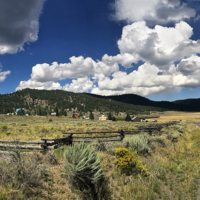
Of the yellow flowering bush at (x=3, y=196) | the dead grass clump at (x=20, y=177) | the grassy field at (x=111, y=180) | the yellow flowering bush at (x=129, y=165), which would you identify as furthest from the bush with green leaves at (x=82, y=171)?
the yellow flowering bush at (x=3, y=196)

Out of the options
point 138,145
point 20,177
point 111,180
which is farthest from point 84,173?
point 138,145

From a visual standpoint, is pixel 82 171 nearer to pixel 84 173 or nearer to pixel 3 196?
pixel 84 173

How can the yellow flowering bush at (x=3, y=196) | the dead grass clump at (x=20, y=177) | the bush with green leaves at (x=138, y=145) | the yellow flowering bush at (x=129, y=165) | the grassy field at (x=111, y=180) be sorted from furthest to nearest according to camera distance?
the bush with green leaves at (x=138, y=145), the yellow flowering bush at (x=129, y=165), the grassy field at (x=111, y=180), the dead grass clump at (x=20, y=177), the yellow flowering bush at (x=3, y=196)

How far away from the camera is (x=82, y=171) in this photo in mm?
5551

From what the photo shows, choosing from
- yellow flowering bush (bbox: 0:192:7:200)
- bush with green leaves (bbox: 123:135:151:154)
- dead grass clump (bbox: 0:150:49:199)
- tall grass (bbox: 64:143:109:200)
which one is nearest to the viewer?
yellow flowering bush (bbox: 0:192:7:200)

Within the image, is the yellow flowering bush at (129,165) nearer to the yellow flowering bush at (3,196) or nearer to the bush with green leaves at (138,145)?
the bush with green leaves at (138,145)

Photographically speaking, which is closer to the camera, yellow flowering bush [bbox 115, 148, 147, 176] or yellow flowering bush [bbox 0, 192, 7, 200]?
yellow flowering bush [bbox 0, 192, 7, 200]

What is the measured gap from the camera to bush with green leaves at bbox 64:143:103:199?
5430mm

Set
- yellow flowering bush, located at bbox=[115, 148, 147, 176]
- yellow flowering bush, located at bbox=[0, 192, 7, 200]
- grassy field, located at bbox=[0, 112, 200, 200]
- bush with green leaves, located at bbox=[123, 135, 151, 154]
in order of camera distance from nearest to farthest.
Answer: yellow flowering bush, located at bbox=[0, 192, 7, 200] → grassy field, located at bbox=[0, 112, 200, 200] → yellow flowering bush, located at bbox=[115, 148, 147, 176] → bush with green leaves, located at bbox=[123, 135, 151, 154]

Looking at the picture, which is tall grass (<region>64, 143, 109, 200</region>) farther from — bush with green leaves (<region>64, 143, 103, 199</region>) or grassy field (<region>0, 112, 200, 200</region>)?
grassy field (<region>0, 112, 200, 200</region>)

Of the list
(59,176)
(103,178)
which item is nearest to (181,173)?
(103,178)

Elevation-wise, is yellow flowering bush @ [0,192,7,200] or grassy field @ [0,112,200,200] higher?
yellow flowering bush @ [0,192,7,200]

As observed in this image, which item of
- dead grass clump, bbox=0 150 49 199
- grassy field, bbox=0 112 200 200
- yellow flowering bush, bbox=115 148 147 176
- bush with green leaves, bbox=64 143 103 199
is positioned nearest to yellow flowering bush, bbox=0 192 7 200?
grassy field, bbox=0 112 200 200

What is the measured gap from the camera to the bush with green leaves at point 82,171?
17.8 feet
